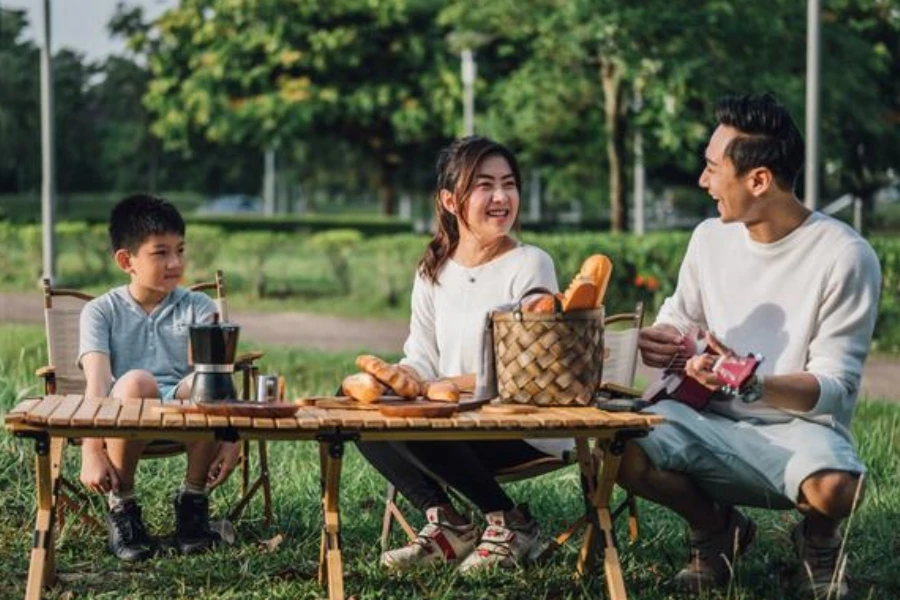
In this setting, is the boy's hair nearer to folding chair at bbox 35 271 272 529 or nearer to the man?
folding chair at bbox 35 271 272 529

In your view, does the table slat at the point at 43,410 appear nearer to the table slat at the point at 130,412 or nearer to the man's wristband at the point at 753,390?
the table slat at the point at 130,412

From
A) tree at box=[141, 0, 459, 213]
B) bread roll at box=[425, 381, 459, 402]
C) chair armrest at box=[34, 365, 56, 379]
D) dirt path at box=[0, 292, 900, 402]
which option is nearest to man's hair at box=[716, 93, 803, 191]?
bread roll at box=[425, 381, 459, 402]

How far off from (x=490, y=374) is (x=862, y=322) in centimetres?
104

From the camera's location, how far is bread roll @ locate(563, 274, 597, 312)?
450cm

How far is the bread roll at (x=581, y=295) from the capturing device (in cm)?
450

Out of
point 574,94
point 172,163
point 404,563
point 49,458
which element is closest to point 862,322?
point 404,563

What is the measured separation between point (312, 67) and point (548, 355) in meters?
26.4

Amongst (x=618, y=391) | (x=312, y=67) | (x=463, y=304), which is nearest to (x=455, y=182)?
(x=463, y=304)

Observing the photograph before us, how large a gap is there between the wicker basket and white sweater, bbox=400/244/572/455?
555 millimetres

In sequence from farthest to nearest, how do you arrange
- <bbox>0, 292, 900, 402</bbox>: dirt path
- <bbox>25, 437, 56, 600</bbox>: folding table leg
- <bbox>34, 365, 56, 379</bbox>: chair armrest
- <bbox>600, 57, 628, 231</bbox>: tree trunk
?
<bbox>600, 57, 628, 231</bbox>: tree trunk
<bbox>0, 292, 900, 402</bbox>: dirt path
<bbox>34, 365, 56, 379</bbox>: chair armrest
<bbox>25, 437, 56, 600</bbox>: folding table leg

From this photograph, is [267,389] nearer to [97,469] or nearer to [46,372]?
[97,469]

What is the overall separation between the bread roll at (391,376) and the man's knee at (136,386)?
896mm

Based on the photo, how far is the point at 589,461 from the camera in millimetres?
5066

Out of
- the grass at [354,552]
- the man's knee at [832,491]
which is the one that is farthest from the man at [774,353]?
the grass at [354,552]
